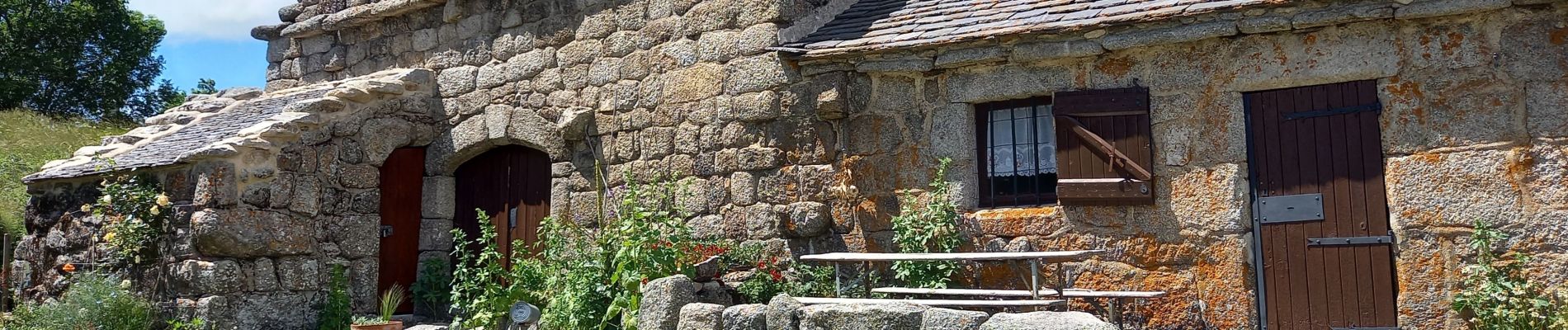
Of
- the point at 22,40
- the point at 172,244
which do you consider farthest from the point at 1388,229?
the point at 22,40

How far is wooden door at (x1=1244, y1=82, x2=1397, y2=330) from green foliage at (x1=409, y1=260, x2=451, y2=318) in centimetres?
558

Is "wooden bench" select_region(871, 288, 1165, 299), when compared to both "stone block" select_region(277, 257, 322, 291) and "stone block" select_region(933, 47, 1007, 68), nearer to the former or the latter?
"stone block" select_region(933, 47, 1007, 68)

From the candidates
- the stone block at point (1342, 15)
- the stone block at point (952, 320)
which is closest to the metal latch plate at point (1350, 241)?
the stone block at point (1342, 15)

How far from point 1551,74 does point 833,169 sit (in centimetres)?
360

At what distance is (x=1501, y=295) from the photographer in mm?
5367

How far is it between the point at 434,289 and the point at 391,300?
63cm

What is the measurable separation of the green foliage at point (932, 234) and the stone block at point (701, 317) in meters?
1.28

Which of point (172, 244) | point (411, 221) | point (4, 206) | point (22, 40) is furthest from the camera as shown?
point (22, 40)

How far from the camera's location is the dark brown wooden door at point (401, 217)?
28.8ft

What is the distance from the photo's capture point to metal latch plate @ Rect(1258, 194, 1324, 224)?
591 centimetres

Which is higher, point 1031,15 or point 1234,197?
point 1031,15

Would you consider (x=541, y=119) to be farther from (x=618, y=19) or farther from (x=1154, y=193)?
(x=1154, y=193)

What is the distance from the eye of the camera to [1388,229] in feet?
18.8

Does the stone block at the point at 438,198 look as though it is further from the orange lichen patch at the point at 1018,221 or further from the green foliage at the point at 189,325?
the orange lichen patch at the point at 1018,221
